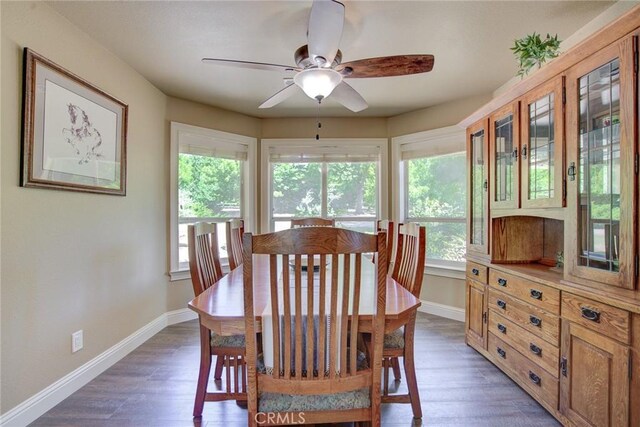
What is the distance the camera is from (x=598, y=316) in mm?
1509

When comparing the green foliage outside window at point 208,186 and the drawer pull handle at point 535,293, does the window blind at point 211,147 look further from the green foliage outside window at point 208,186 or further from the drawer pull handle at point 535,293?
the drawer pull handle at point 535,293

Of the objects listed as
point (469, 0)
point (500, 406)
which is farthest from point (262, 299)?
point (469, 0)

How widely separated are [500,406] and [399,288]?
3.43 ft

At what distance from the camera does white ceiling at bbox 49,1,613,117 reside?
191 cm

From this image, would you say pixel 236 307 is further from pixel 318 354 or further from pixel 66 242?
pixel 66 242

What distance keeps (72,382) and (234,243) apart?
1373 millimetres

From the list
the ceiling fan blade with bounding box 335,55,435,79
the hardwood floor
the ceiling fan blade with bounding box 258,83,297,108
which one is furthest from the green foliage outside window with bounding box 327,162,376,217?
the ceiling fan blade with bounding box 335,55,435,79

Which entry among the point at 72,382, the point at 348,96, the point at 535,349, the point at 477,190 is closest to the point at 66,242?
the point at 72,382

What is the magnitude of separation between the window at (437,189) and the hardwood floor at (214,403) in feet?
4.26

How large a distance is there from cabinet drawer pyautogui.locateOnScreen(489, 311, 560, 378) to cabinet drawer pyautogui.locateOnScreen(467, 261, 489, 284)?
0.93ft

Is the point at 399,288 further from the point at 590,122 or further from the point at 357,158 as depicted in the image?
the point at 357,158

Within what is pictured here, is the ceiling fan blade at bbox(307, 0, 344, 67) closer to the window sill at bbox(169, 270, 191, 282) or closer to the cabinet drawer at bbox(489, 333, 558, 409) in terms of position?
the cabinet drawer at bbox(489, 333, 558, 409)

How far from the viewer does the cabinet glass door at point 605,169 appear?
1.39 m

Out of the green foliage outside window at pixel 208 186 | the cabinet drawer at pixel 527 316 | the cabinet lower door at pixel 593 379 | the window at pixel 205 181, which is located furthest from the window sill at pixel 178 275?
the cabinet lower door at pixel 593 379
